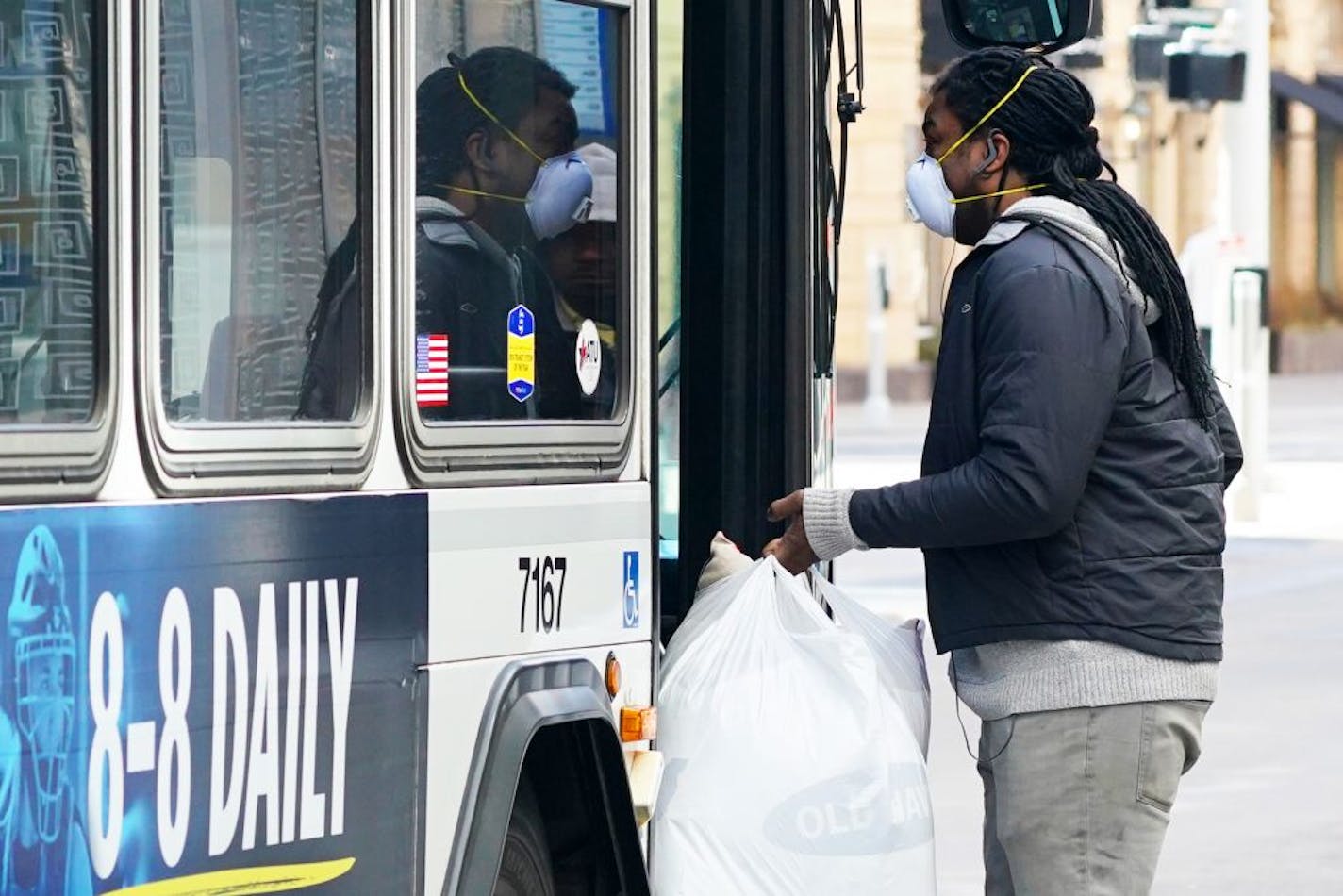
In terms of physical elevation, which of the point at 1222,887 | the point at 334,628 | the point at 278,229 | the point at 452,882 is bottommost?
the point at 1222,887

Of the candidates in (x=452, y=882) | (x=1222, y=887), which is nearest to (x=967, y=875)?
(x=1222, y=887)

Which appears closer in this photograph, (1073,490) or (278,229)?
(278,229)

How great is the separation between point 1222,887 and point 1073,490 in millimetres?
3805

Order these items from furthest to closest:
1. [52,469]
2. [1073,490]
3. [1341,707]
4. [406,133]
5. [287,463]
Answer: [1341,707], [1073,490], [406,133], [287,463], [52,469]

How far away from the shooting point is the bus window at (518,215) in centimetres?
370

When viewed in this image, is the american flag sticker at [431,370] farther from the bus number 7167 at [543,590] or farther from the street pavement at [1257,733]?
the street pavement at [1257,733]

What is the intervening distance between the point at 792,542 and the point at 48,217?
1.78 m

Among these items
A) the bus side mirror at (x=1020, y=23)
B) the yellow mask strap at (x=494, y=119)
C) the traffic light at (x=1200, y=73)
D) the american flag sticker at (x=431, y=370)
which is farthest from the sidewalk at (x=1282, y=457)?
the american flag sticker at (x=431, y=370)

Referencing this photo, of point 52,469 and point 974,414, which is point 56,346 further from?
point 974,414

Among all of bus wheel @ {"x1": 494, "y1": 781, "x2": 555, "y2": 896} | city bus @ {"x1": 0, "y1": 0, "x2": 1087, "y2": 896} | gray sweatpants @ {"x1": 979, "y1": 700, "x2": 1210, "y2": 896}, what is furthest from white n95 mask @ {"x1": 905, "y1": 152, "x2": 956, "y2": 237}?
bus wheel @ {"x1": 494, "y1": 781, "x2": 555, "y2": 896}

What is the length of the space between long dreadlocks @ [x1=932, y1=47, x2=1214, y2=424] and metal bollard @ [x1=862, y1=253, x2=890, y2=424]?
26.3m

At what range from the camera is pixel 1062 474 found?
400 centimetres

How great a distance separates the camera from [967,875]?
7703mm

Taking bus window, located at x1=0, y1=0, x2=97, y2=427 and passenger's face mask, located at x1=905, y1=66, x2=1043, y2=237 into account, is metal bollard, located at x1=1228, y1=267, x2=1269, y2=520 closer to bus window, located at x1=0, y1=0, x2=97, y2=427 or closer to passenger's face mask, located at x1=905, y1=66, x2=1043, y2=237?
passenger's face mask, located at x1=905, y1=66, x2=1043, y2=237
